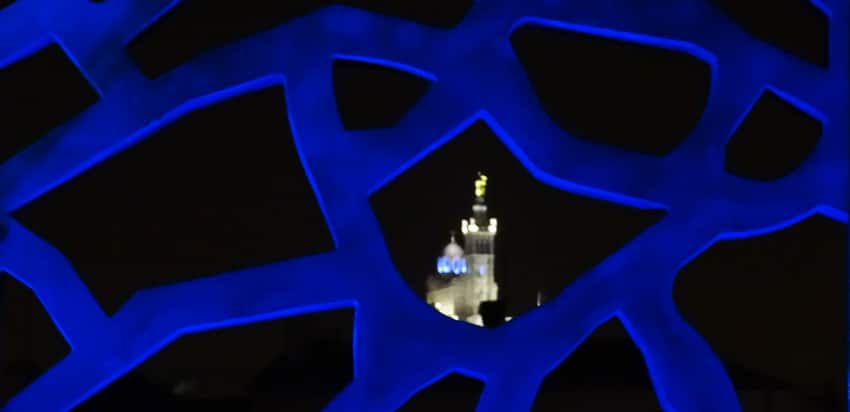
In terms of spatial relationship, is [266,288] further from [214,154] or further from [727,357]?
[727,357]

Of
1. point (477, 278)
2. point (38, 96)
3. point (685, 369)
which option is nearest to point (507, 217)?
point (685, 369)

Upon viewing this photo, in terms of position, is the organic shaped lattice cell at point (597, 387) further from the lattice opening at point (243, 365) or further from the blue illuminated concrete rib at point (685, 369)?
the lattice opening at point (243, 365)

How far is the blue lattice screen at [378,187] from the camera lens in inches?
88.3

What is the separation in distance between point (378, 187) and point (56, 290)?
94cm

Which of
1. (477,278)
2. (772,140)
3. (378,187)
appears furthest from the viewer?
(477,278)

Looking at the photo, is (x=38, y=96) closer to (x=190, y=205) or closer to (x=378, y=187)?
(x=190, y=205)

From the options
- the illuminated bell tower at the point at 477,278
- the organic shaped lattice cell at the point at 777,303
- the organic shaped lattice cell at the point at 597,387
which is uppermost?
the organic shaped lattice cell at the point at 597,387

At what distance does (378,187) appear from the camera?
2246mm

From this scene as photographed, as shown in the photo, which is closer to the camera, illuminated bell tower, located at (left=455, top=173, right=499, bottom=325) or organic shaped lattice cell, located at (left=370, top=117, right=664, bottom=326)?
organic shaped lattice cell, located at (left=370, top=117, right=664, bottom=326)

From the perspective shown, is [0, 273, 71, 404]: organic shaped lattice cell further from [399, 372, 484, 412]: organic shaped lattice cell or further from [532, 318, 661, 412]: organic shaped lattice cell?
[532, 318, 661, 412]: organic shaped lattice cell

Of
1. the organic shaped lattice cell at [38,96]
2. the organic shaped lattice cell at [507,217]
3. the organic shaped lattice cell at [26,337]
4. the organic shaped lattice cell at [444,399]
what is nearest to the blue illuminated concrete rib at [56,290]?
the organic shaped lattice cell at [38,96]

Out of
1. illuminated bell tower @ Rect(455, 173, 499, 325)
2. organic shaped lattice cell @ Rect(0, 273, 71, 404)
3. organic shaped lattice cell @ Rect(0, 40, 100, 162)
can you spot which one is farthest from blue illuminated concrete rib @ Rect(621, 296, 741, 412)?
illuminated bell tower @ Rect(455, 173, 499, 325)

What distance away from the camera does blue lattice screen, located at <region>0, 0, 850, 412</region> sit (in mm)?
2242

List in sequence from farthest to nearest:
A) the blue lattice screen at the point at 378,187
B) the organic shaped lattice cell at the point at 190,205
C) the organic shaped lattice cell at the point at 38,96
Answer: the organic shaped lattice cell at the point at 190,205 < the organic shaped lattice cell at the point at 38,96 < the blue lattice screen at the point at 378,187
